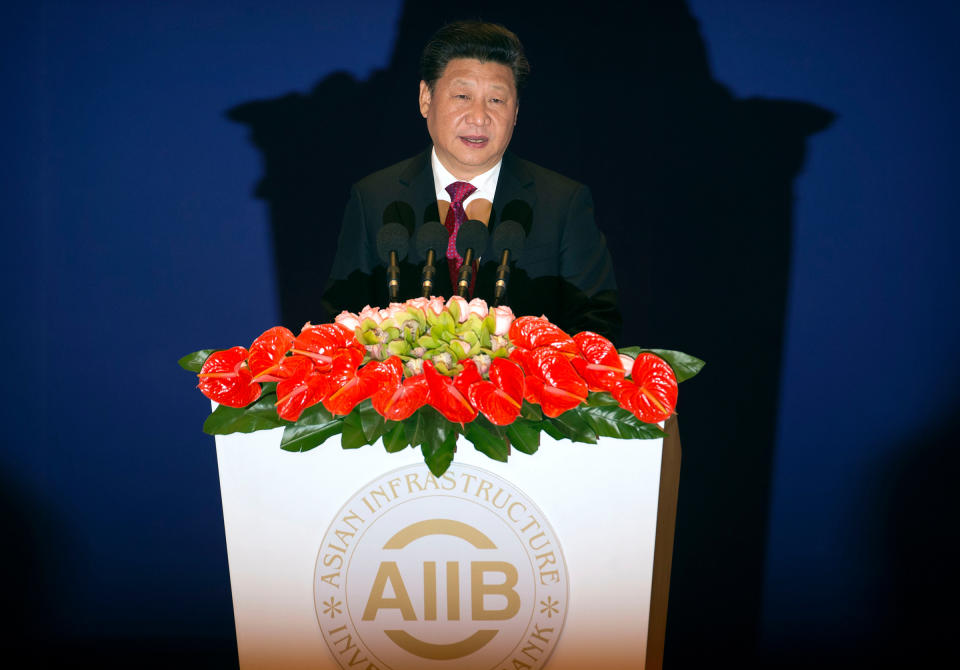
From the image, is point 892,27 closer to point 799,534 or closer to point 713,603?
point 799,534

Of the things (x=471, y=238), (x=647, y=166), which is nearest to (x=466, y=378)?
(x=471, y=238)

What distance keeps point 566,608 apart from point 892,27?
2.05 m

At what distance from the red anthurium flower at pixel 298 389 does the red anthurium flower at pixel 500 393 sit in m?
0.22

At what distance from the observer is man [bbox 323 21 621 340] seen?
194 cm

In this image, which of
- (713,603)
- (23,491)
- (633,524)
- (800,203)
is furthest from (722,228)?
(23,491)

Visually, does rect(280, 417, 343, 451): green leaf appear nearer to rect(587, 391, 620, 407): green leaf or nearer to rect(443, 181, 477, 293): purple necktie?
rect(587, 391, 620, 407): green leaf

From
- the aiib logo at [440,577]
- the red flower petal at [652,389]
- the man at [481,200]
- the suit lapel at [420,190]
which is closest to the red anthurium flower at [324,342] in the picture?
the aiib logo at [440,577]

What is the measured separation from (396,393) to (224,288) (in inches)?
60.5

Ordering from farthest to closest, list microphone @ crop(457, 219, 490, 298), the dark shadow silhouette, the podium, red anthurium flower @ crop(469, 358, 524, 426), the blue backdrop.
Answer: the dark shadow silhouette
the blue backdrop
microphone @ crop(457, 219, 490, 298)
the podium
red anthurium flower @ crop(469, 358, 524, 426)

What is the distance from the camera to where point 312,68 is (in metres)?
2.31

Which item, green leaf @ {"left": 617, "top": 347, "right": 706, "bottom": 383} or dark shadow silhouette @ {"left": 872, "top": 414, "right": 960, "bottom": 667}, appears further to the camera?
dark shadow silhouette @ {"left": 872, "top": 414, "right": 960, "bottom": 667}

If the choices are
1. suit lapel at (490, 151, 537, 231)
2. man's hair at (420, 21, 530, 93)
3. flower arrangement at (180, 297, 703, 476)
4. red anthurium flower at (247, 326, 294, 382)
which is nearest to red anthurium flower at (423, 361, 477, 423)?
flower arrangement at (180, 297, 703, 476)

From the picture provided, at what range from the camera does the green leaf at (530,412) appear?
3.63 feet

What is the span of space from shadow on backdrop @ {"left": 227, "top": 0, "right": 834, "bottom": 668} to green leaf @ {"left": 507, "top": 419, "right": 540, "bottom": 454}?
54.8 inches
